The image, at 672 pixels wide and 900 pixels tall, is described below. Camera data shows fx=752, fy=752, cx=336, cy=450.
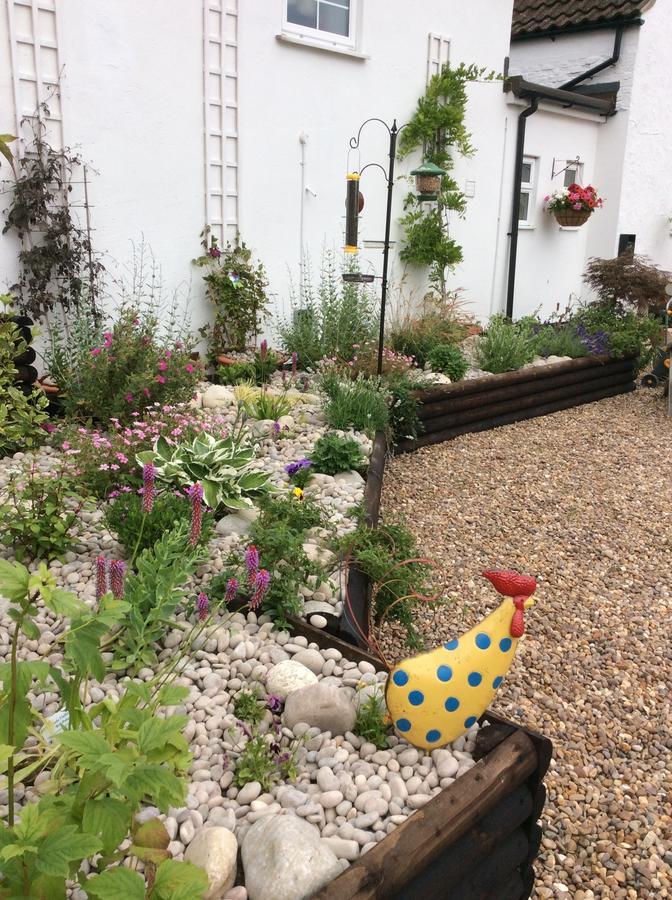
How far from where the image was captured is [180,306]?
671 centimetres

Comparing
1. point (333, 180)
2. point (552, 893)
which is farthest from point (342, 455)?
point (333, 180)

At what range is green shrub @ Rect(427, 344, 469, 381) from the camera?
6969mm

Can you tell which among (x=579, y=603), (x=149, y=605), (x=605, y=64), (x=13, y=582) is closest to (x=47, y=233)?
(x=149, y=605)

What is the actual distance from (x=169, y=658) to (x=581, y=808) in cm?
151

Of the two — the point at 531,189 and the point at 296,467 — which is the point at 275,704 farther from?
the point at 531,189

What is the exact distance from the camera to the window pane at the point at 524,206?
1005 cm

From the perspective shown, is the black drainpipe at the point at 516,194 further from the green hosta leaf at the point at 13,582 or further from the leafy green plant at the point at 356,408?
the green hosta leaf at the point at 13,582

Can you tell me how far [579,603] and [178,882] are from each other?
2.93 m

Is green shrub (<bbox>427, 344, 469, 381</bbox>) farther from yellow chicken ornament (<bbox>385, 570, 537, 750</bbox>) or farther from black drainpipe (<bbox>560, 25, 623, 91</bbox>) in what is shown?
black drainpipe (<bbox>560, 25, 623, 91</bbox>)

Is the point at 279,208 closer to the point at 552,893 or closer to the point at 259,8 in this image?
the point at 259,8

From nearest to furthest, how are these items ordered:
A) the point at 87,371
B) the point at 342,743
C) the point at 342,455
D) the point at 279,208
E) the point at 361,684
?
1. the point at 342,743
2. the point at 361,684
3. the point at 342,455
4. the point at 87,371
5. the point at 279,208

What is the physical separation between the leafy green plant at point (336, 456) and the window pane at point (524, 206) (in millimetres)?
6612

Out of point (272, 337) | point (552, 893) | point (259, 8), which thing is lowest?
point (552, 893)

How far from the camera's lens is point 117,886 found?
4.57ft
